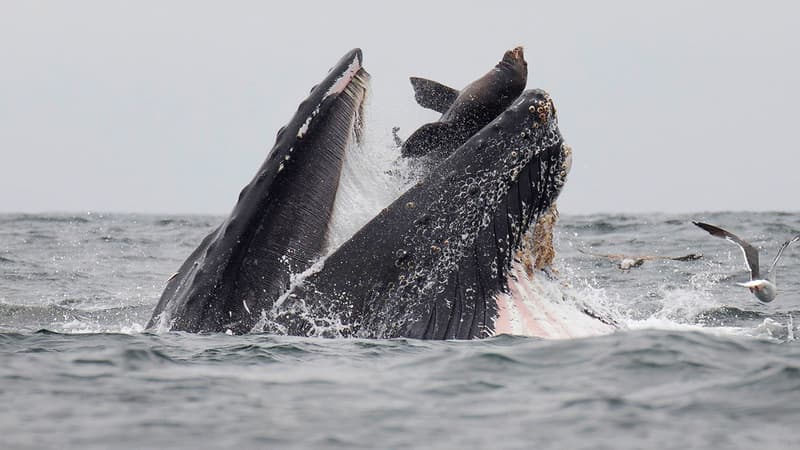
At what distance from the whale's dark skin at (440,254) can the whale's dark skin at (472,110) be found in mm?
305

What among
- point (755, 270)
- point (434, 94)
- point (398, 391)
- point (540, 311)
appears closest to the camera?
point (398, 391)

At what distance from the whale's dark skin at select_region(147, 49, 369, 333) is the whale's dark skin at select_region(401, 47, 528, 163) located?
0.55m

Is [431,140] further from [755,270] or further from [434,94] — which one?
[755,270]

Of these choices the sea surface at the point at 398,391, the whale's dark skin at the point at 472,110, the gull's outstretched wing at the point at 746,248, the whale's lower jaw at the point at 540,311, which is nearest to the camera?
the sea surface at the point at 398,391

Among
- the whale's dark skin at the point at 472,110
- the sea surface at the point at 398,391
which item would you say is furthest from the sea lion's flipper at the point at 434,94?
the sea surface at the point at 398,391

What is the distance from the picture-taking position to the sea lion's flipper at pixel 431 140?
23.4 feet

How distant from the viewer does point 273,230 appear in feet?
21.9

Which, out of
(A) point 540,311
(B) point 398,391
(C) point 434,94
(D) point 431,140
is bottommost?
(B) point 398,391

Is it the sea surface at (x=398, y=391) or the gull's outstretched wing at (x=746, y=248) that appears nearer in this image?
the sea surface at (x=398, y=391)

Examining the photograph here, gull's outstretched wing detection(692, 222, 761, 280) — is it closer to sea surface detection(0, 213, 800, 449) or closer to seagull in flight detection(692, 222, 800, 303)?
seagull in flight detection(692, 222, 800, 303)

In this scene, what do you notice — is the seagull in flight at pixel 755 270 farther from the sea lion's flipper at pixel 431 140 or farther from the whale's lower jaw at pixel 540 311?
→ the sea lion's flipper at pixel 431 140

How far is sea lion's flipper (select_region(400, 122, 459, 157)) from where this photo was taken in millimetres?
7121

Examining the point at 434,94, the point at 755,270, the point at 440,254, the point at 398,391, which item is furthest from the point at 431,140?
the point at 755,270

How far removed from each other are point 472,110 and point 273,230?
1.43 metres
